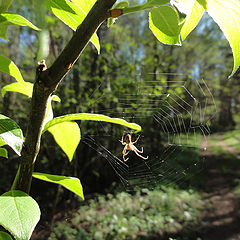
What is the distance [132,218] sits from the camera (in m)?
3.37

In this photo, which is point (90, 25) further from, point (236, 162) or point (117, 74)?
point (236, 162)

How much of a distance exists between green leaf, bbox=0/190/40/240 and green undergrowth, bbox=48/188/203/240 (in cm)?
264

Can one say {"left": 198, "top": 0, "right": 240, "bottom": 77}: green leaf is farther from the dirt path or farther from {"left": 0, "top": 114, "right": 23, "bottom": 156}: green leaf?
the dirt path

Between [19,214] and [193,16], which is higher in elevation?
[193,16]

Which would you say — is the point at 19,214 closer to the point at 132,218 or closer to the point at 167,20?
the point at 167,20

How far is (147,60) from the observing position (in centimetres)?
459

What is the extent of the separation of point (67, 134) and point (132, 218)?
10.6ft

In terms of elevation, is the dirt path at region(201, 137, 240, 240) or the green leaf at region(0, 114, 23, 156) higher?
the green leaf at region(0, 114, 23, 156)

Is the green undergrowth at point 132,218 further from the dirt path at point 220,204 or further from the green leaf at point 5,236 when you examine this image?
the green leaf at point 5,236

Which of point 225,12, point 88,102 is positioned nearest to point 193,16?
point 225,12

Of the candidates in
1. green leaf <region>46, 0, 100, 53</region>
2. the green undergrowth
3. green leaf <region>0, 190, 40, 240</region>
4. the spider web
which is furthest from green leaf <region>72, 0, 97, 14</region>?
the green undergrowth

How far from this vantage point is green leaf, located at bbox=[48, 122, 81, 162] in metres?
0.41

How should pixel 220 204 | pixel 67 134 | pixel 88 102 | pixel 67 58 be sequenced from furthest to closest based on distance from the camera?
1. pixel 220 204
2. pixel 88 102
3. pixel 67 134
4. pixel 67 58

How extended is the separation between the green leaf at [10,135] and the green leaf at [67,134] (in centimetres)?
14
